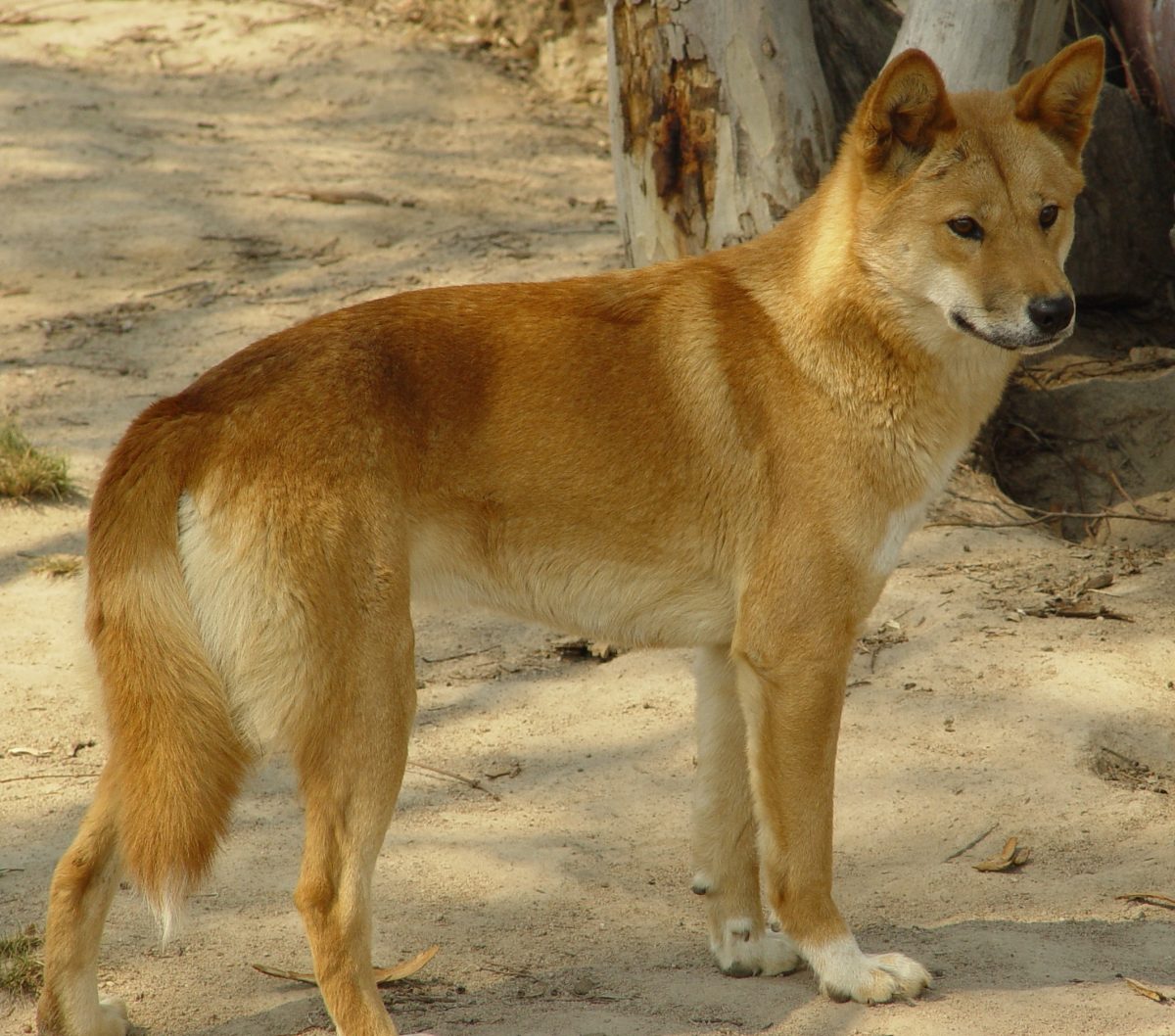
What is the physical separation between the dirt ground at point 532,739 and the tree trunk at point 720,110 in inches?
54.4

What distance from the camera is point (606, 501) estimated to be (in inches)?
145

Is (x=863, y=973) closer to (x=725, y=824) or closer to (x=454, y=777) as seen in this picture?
(x=725, y=824)

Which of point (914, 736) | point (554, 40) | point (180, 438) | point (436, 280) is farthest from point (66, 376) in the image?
point (554, 40)

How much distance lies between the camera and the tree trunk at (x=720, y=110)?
19.9 ft

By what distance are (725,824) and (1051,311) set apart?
1663mm

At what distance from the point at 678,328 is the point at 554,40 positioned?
7372mm

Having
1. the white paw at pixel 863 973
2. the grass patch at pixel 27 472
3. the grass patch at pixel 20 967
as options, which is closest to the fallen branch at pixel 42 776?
the grass patch at pixel 20 967

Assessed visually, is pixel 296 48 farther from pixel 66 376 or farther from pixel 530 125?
pixel 66 376

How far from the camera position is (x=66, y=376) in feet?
23.0

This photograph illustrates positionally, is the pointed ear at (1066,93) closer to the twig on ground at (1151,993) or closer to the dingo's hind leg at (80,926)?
the twig on ground at (1151,993)

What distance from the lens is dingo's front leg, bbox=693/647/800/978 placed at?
13.0 ft

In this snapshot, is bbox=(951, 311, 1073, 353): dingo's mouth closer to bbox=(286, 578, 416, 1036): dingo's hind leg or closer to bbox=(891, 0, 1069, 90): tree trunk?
bbox=(286, 578, 416, 1036): dingo's hind leg

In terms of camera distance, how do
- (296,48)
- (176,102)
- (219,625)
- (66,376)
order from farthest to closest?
(296,48)
(176,102)
(66,376)
(219,625)

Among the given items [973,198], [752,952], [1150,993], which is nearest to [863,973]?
[752,952]
